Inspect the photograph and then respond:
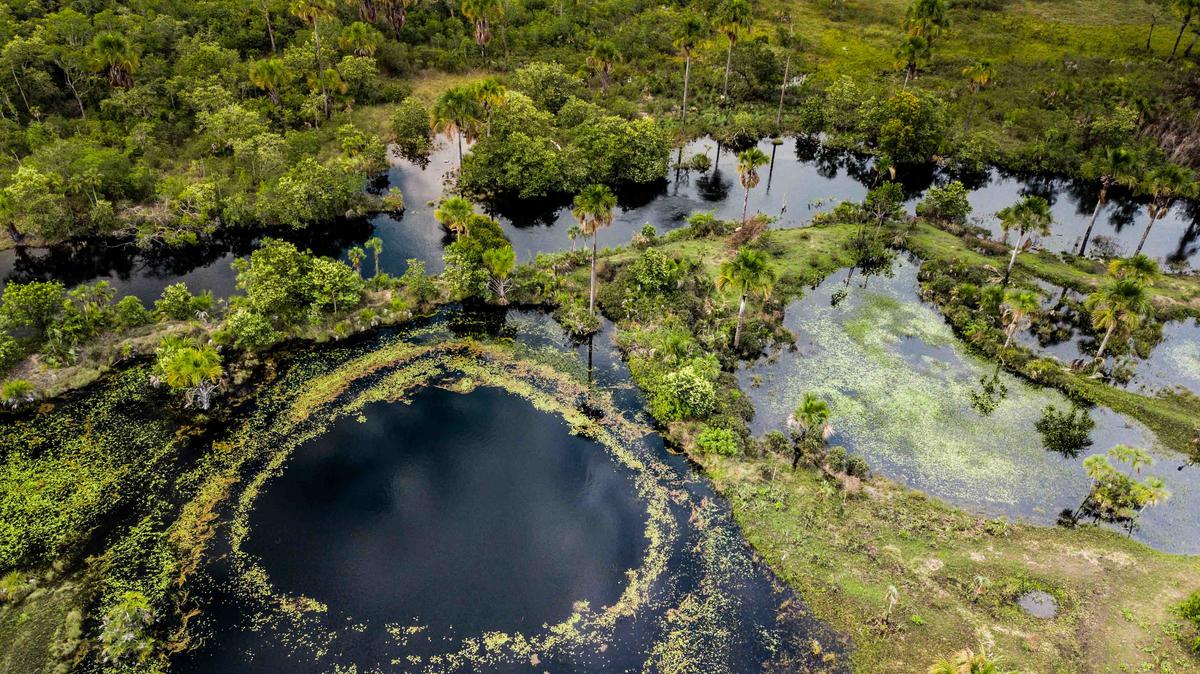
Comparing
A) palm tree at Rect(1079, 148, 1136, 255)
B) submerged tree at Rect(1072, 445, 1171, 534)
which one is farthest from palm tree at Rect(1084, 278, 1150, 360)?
palm tree at Rect(1079, 148, 1136, 255)

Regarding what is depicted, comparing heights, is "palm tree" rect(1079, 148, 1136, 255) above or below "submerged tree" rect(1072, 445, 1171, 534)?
above

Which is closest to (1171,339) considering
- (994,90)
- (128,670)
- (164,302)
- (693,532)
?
(693,532)

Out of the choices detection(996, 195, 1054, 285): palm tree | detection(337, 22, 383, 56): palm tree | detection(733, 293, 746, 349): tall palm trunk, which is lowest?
detection(733, 293, 746, 349): tall palm trunk

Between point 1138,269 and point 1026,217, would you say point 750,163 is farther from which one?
point 1138,269

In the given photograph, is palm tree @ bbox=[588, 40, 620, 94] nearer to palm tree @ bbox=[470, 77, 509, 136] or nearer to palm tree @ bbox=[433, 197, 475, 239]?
palm tree @ bbox=[470, 77, 509, 136]

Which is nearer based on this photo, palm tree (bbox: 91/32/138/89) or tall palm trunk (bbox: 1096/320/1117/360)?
tall palm trunk (bbox: 1096/320/1117/360)

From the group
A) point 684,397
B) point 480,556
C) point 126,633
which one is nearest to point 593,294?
point 684,397

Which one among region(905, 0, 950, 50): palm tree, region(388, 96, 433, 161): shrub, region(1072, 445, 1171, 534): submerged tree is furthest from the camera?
region(905, 0, 950, 50): palm tree

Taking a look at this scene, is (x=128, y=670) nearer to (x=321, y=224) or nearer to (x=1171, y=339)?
(x=321, y=224)

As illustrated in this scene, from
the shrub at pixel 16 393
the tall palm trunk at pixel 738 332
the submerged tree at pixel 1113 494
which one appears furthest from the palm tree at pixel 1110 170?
the shrub at pixel 16 393
